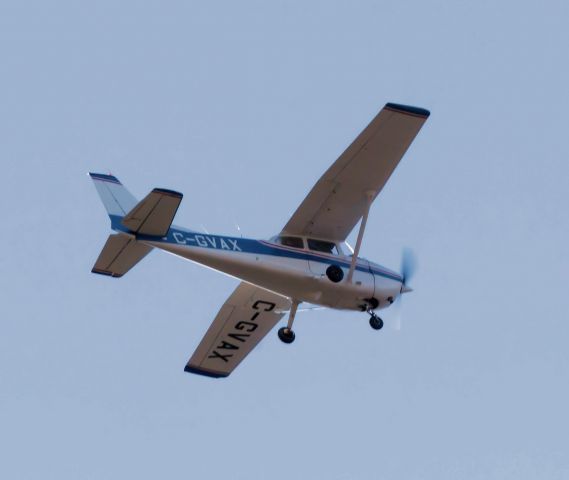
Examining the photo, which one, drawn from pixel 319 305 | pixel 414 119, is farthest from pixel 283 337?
pixel 414 119

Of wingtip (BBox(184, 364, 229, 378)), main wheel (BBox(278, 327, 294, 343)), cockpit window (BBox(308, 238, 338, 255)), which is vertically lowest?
main wheel (BBox(278, 327, 294, 343))

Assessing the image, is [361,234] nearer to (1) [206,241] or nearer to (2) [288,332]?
(2) [288,332]

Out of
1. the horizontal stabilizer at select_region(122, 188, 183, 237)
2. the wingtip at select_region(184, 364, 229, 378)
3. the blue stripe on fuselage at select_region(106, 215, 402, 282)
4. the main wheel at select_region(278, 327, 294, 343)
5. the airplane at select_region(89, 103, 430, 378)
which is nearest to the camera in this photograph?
the horizontal stabilizer at select_region(122, 188, 183, 237)

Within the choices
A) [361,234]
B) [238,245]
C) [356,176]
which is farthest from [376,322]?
[238,245]

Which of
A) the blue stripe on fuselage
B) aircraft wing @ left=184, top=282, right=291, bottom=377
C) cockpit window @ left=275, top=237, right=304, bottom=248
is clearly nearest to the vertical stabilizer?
the blue stripe on fuselage

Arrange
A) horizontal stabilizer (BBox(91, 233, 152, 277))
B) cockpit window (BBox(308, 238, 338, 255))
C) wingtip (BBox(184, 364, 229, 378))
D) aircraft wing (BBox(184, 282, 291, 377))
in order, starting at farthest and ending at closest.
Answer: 1. wingtip (BBox(184, 364, 229, 378))
2. aircraft wing (BBox(184, 282, 291, 377))
3. cockpit window (BBox(308, 238, 338, 255))
4. horizontal stabilizer (BBox(91, 233, 152, 277))

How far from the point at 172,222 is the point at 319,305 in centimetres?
348

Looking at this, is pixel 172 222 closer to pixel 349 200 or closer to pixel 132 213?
pixel 132 213

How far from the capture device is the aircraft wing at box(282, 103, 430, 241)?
2527cm

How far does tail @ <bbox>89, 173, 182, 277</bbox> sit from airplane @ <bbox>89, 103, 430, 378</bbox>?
0.02 m

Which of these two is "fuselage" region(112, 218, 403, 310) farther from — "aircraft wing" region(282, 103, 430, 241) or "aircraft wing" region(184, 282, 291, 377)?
"aircraft wing" region(184, 282, 291, 377)

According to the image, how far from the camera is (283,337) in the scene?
1075 inches

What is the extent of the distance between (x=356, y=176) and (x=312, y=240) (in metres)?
1.65

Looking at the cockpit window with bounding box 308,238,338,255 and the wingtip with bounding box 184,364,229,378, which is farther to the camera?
the wingtip with bounding box 184,364,229,378
